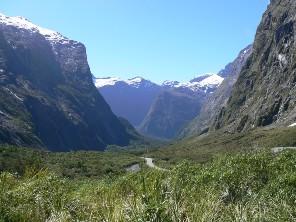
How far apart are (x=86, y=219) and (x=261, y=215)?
406 centimetres

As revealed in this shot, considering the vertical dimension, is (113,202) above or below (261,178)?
above

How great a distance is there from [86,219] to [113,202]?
0.76m

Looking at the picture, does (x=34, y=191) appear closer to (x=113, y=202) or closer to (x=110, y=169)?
(x=113, y=202)

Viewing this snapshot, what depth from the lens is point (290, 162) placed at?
32781 millimetres

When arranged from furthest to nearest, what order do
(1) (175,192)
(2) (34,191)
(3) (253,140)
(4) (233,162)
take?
(3) (253,140) < (4) (233,162) < (2) (34,191) < (1) (175,192)

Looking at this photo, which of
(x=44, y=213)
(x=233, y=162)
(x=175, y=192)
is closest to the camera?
(x=175, y=192)

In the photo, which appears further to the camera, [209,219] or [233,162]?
[233,162]

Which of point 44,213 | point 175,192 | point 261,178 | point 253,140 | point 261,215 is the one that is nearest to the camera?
point 261,215

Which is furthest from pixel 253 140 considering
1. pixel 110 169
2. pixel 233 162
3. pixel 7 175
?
pixel 7 175

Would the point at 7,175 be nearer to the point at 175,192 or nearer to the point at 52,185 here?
the point at 52,185

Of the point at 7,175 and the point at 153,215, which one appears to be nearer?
the point at 153,215

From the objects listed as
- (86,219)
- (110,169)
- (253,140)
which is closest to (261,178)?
(86,219)

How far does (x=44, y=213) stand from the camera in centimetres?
1098

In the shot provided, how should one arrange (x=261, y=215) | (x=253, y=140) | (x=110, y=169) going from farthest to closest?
(x=253, y=140) → (x=110, y=169) → (x=261, y=215)
